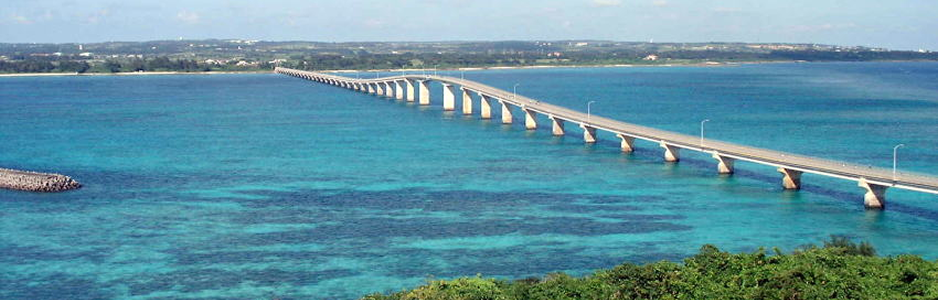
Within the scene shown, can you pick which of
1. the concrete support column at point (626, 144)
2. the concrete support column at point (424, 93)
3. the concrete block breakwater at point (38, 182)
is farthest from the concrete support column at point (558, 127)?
the concrete support column at point (424, 93)

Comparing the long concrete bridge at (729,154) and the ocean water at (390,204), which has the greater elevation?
the long concrete bridge at (729,154)

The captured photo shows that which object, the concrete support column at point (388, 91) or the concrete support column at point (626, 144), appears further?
the concrete support column at point (388, 91)

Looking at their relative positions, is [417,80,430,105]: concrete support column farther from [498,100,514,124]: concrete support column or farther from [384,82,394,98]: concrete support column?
[498,100,514,124]: concrete support column

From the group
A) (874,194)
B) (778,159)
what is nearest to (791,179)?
(778,159)

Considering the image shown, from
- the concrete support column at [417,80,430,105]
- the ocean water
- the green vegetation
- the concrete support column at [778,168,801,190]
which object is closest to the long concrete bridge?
the concrete support column at [778,168,801,190]

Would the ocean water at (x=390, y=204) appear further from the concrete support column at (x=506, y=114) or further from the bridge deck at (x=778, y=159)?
the bridge deck at (x=778, y=159)

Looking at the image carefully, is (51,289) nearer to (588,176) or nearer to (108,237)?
(108,237)

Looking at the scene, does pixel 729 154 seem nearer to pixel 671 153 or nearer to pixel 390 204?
pixel 671 153
